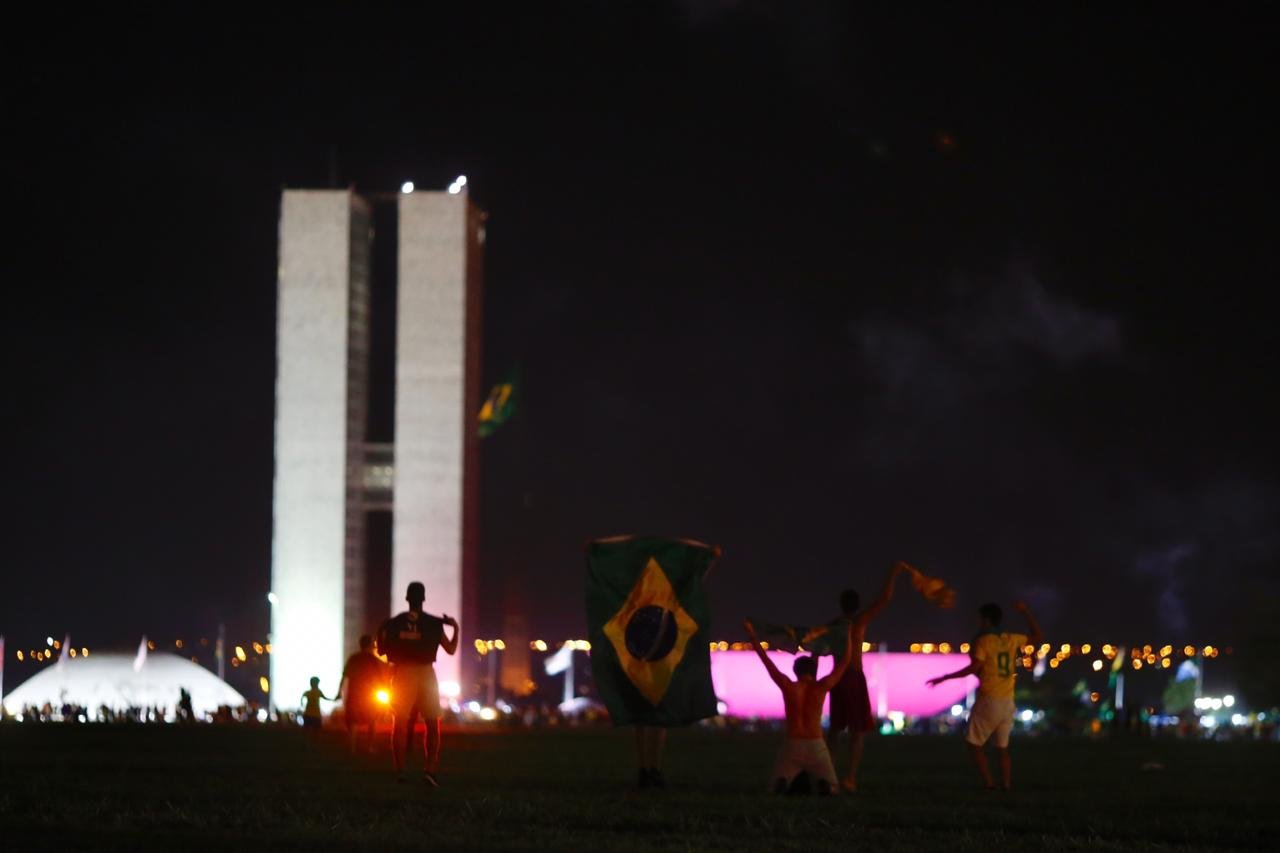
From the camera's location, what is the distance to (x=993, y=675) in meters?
12.6

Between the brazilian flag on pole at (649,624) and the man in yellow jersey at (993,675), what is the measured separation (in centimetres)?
152

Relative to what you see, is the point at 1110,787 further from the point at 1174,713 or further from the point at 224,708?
the point at 1174,713

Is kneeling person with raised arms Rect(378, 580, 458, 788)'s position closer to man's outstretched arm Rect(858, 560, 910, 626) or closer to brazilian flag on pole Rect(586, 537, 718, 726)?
brazilian flag on pole Rect(586, 537, 718, 726)

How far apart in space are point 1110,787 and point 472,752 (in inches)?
290

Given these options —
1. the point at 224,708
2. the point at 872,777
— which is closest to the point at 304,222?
the point at 224,708

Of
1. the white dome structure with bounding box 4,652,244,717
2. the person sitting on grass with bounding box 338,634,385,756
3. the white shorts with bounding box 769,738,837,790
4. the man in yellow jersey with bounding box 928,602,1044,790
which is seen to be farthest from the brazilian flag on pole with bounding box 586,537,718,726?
the white dome structure with bounding box 4,652,244,717

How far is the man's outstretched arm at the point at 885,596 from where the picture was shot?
1189 cm

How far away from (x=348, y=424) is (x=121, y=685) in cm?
1115

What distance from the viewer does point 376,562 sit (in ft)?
233

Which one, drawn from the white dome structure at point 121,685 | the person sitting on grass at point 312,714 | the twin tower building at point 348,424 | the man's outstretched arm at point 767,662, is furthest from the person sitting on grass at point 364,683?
the twin tower building at point 348,424

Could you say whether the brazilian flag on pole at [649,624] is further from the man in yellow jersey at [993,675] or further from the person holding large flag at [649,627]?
the man in yellow jersey at [993,675]

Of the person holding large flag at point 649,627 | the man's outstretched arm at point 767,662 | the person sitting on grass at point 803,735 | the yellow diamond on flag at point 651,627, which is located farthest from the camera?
the yellow diamond on flag at point 651,627

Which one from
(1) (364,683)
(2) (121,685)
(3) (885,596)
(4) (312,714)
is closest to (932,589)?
(3) (885,596)

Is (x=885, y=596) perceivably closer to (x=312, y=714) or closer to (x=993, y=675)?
(x=993, y=675)
